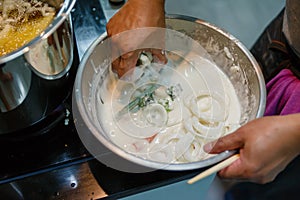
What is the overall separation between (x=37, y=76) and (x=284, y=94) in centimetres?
59

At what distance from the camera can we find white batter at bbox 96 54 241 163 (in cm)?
69

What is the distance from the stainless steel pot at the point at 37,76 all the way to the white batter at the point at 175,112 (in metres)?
0.12

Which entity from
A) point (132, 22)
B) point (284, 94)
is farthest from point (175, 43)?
point (284, 94)

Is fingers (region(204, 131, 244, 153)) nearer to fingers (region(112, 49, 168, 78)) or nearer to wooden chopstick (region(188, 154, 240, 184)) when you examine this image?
wooden chopstick (region(188, 154, 240, 184))

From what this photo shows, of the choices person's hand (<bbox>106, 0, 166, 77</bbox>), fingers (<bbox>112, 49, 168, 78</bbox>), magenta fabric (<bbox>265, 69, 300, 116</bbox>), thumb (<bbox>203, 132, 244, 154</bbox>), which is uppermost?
person's hand (<bbox>106, 0, 166, 77</bbox>)

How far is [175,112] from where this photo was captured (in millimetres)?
747

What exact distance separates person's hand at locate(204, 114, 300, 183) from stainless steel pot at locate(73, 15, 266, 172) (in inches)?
1.0

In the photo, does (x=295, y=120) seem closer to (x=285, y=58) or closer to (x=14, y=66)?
(x=285, y=58)

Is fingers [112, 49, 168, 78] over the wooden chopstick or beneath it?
over

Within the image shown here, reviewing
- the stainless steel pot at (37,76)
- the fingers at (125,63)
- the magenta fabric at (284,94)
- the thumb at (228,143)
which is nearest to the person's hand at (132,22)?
the fingers at (125,63)

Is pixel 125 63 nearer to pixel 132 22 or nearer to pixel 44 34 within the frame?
pixel 132 22

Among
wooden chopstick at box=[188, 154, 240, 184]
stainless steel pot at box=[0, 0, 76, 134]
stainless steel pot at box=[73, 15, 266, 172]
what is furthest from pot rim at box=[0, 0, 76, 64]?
wooden chopstick at box=[188, 154, 240, 184]

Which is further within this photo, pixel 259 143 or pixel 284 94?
pixel 284 94

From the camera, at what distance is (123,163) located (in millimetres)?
614
